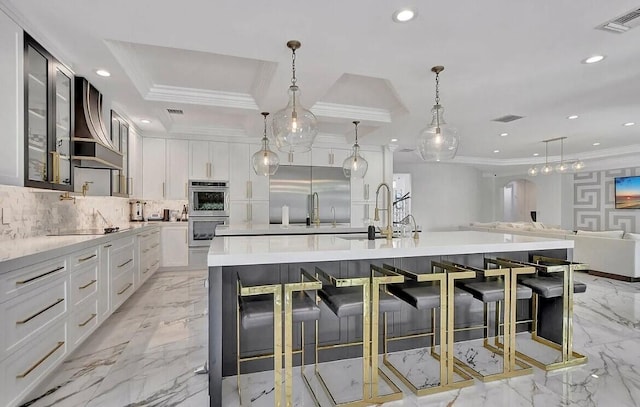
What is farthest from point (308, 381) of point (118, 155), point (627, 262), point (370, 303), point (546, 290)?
point (627, 262)

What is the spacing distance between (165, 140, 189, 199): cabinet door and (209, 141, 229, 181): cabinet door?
1.40ft

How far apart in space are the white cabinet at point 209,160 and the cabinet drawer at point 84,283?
11.0ft

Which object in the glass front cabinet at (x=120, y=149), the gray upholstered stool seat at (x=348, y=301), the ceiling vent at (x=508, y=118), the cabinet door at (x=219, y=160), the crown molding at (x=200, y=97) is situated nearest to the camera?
the gray upholstered stool seat at (x=348, y=301)

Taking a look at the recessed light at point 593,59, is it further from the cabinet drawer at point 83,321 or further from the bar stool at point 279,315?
the cabinet drawer at point 83,321

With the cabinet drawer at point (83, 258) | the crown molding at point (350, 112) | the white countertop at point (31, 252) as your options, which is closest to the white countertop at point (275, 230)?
the cabinet drawer at point (83, 258)

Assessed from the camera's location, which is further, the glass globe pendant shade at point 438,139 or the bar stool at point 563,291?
the glass globe pendant shade at point 438,139

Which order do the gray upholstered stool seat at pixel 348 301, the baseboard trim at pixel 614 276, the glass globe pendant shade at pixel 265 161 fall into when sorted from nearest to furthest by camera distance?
the gray upholstered stool seat at pixel 348 301 < the glass globe pendant shade at pixel 265 161 < the baseboard trim at pixel 614 276

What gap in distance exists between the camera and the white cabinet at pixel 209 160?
6.08 meters

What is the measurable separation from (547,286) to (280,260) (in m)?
2.01

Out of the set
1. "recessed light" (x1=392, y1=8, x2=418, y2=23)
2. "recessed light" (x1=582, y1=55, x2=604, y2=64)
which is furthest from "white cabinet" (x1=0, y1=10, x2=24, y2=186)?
"recessed light" (x1=582, y1=55, x2=604, y2=64)

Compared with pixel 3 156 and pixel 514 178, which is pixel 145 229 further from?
pixel 514 178

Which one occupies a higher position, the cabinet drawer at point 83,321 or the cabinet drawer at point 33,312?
the cabinet drawer at point 33,312

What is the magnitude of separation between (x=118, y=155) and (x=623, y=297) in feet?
21.5

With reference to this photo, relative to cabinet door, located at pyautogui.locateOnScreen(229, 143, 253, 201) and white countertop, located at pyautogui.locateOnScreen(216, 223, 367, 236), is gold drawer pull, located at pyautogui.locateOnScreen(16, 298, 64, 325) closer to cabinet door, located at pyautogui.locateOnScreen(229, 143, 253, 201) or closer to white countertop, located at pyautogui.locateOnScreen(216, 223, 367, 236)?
white countertop, located at pyautogui.locateOnScreen(216, 223, 367, 236)
